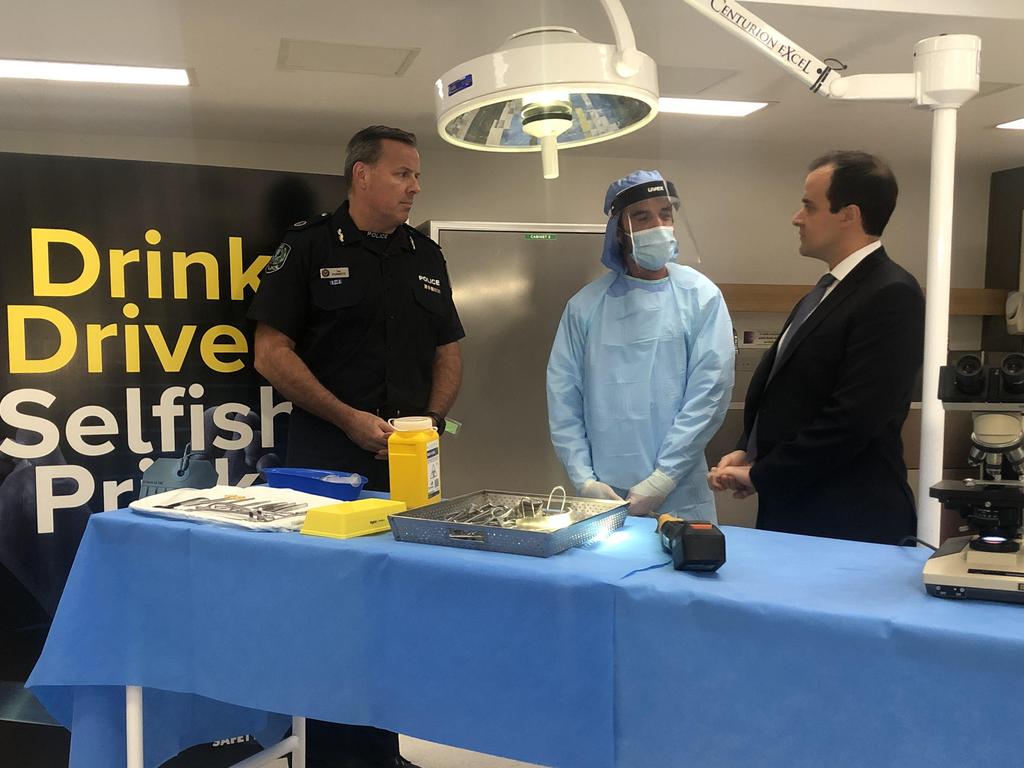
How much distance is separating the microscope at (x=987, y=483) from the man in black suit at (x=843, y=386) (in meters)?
0.59

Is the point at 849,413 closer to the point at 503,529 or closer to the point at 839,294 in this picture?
the point at 839,294

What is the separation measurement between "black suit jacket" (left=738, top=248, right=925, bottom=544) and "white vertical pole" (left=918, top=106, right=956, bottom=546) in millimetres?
225

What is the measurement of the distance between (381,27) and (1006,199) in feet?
15.3

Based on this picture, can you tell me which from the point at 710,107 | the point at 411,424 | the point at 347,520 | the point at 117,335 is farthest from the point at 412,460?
the point at 710,107

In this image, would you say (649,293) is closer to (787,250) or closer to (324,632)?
(324,632)

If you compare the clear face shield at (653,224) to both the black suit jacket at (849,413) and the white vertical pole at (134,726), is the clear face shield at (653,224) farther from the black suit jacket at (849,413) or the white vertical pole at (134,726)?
the white vertical pole at (134,726)

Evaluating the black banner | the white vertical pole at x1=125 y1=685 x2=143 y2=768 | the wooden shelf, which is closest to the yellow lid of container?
the white vertical pole at x1=125 y1=685 x2=143 y2=768

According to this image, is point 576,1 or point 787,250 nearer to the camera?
point 576,1

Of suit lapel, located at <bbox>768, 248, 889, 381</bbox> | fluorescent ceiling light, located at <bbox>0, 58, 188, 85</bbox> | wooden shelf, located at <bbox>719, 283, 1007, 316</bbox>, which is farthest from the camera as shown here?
wooden shelf, located at <bbox>719, 283, 1007, 316</bbox>

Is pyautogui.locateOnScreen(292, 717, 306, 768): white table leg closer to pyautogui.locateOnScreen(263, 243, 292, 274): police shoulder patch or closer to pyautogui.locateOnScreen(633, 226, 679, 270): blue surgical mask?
pyautogui.locateOnScreen(263, 243, 292, 274): police shoulder patch

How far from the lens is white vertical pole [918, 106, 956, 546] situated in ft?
4.96

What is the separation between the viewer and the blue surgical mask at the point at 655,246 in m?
2.20

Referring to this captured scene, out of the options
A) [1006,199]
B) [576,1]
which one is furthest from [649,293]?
[1006,199]

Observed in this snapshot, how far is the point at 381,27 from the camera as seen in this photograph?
2.96 metres
